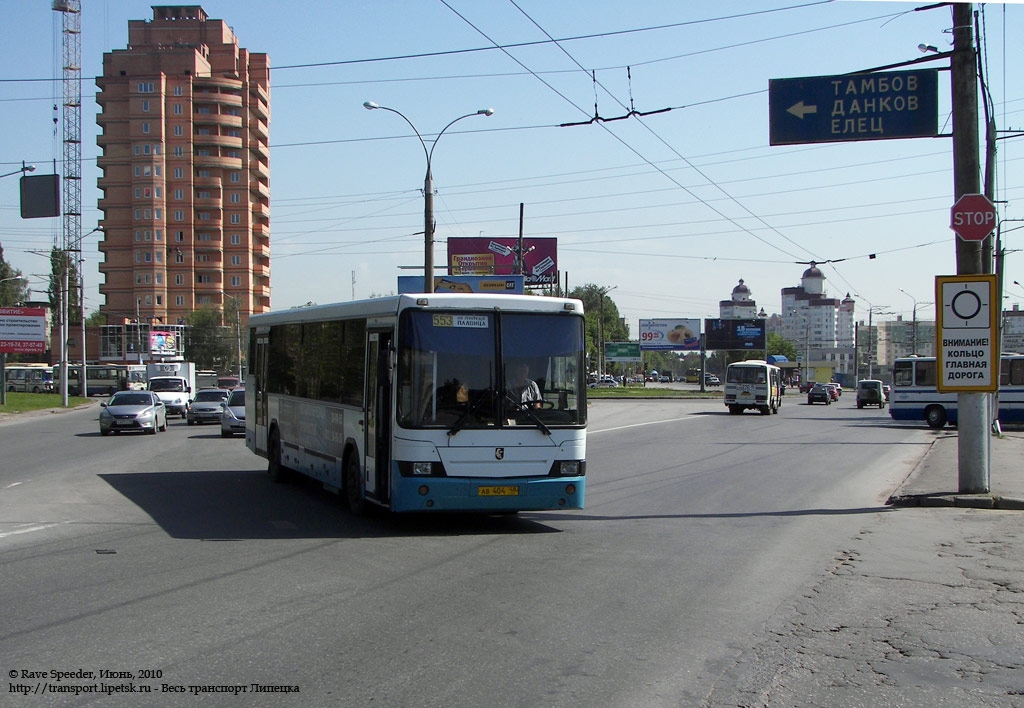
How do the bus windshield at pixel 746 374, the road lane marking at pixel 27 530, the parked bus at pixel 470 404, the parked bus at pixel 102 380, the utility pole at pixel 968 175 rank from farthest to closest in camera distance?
1. the parked bus at pixel 102 380
2. the bus windshield at pixel 746 374
3. the utility pole at pixel 968 175
4. the parked bus at pixel 470 404
5. the road lane marking at pixel 27 530

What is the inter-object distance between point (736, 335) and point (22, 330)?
67.5m

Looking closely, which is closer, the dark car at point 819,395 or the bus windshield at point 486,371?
the bus windshield at point 486,371

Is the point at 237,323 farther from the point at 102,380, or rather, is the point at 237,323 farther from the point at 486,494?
the point at 486,494

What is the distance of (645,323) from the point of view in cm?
10956

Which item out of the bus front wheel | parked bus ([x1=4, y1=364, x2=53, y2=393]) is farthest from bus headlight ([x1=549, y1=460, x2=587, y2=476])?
parked bus ([x1=4, y1=364, x2=53, y2=393])

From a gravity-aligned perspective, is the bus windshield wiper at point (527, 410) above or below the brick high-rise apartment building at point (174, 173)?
below

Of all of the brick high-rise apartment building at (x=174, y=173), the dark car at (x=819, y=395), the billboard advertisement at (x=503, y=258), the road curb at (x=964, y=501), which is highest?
the brick high-rise apartment building at (x=174, y=173)

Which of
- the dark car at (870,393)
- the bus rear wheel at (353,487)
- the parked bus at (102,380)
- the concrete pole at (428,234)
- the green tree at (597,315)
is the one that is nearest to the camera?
the bus rear wheel at (353,487)

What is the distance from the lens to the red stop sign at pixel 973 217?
45.5ft

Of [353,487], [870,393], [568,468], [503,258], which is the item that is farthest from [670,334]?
[568,468]

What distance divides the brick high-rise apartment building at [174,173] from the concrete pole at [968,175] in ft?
307

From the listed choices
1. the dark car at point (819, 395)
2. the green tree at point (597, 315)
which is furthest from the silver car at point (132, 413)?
the green tree at point (597, 315)

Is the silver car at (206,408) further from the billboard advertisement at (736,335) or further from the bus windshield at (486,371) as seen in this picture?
the billboard advertisement at (736,335)

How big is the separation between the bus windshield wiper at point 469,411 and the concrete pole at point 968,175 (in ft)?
23.7
